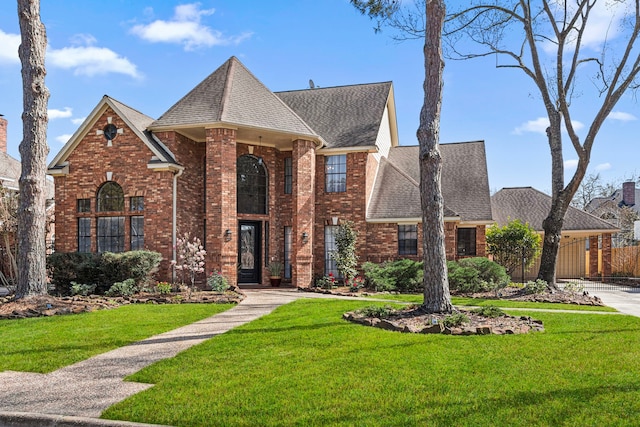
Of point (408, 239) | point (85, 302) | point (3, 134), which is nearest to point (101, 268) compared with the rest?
point (85, 302)

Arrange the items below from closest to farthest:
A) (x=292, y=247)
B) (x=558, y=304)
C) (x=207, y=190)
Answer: (x=558, y=304) < (x=207, y=190) < (x=292, y=247)

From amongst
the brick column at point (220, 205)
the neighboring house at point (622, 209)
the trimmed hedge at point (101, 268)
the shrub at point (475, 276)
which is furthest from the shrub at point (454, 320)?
the neighboring house at point (622, 209)

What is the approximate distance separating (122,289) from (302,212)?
6.91 metres

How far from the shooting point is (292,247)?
1831 cm

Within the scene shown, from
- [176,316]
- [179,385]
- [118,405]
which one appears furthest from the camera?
[176,316]

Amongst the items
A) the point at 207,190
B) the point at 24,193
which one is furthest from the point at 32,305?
A: the point at 207,190

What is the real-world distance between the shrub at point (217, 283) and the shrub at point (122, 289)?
7.63 feet

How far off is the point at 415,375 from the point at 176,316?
657cm

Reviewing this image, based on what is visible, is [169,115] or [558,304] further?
Result: [169,115]

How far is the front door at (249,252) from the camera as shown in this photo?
62.3 feet

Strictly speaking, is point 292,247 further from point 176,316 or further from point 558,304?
point 558,304

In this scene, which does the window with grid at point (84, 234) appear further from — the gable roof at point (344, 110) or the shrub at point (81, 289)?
the gable roof at point (344, 110)

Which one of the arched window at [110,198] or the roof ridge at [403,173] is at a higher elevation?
the roof ridge at [403,173]

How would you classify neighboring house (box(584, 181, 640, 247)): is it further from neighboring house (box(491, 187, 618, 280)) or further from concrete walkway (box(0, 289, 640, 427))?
concrete walkway (box(0, 289, 640, 427))
